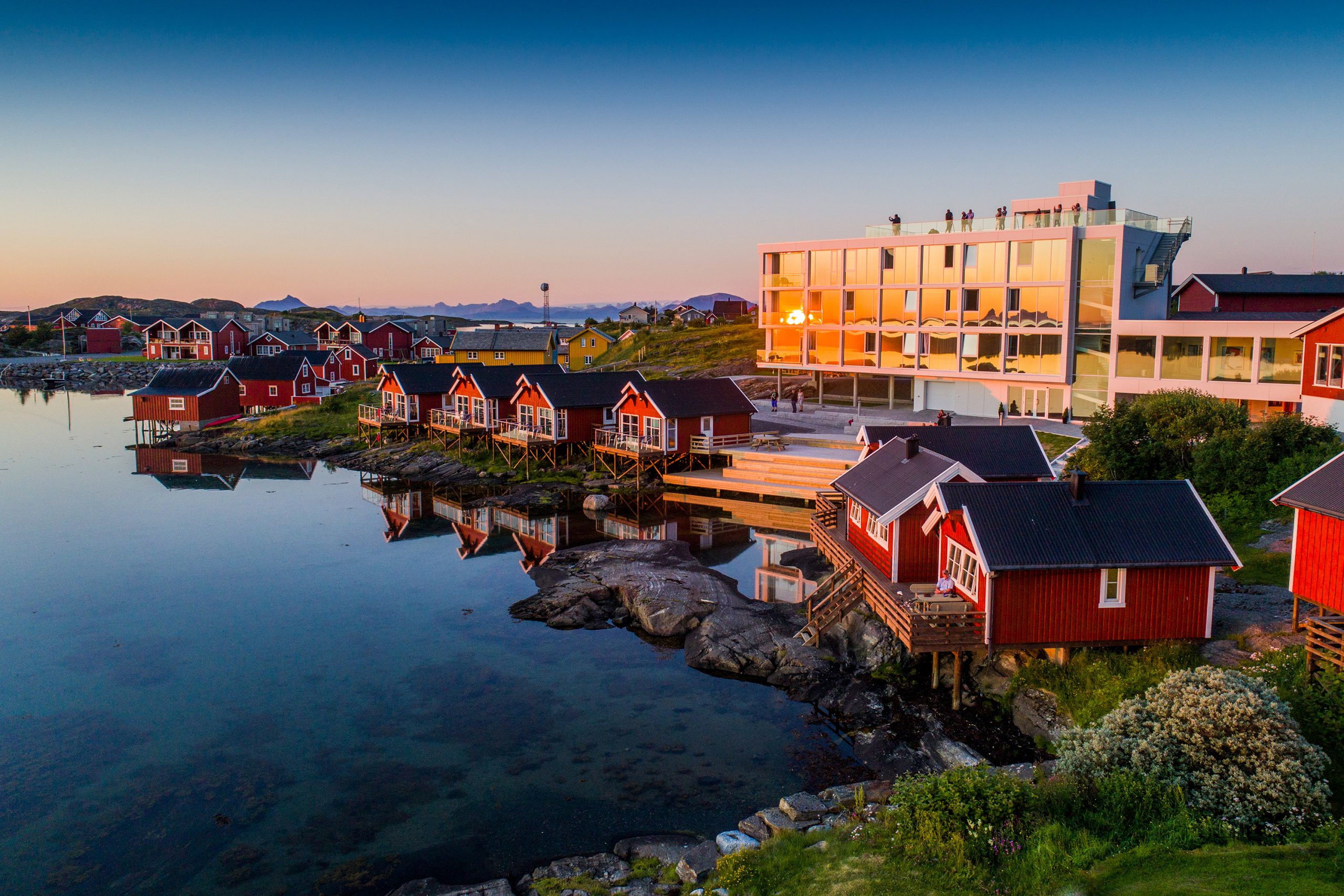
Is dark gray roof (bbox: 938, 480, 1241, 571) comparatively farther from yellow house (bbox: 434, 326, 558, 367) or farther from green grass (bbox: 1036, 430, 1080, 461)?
yellow house (bbox: 434, 326, 558, 367)

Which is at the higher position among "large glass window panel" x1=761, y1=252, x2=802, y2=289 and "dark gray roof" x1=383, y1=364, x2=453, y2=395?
"large glass window panel" x1=761, y1=252, x2=802, y2=289

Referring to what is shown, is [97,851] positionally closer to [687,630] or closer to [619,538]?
Answer: [687,630]

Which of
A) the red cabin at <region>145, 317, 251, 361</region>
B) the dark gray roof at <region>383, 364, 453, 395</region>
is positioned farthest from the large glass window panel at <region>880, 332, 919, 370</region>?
the red cabin at <region>145, 317, 251, 361</region>

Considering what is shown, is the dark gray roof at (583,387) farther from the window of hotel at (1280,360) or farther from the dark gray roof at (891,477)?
the window of hotel at (1280,360)

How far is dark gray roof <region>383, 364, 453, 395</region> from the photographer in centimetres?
6103

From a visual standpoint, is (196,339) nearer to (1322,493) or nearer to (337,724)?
(337,724)

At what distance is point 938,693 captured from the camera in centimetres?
2073

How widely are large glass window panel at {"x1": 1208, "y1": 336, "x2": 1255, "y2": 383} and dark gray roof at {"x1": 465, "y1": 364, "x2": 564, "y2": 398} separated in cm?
3527

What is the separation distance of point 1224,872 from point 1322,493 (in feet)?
30.4

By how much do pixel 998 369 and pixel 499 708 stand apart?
123ft

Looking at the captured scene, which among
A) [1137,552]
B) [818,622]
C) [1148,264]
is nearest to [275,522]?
[818,622]

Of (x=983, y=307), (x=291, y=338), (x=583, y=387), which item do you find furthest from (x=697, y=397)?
(x=291, y=338)

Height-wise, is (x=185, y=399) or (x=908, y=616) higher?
(x=185, y=399)

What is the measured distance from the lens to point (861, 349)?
55312 millimetres
